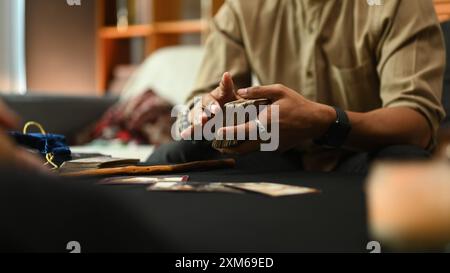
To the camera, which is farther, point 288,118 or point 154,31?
point 154,31

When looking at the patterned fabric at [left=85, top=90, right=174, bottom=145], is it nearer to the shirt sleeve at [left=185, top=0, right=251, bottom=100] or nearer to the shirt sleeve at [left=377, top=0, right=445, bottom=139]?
the shirt sleeve at [left=185, top=0, right=251, bottom=100]

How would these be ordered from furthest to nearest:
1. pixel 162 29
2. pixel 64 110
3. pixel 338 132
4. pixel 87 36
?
1. pixel 162 29
2. pixel 64 110
3. pixel 87 36
4. pixel 338 132

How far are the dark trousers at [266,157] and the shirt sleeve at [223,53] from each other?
185 millimetres

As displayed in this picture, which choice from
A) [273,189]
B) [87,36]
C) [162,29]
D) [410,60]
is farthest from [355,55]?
[162,29]

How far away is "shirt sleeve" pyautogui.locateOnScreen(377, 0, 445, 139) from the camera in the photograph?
0.84 metres

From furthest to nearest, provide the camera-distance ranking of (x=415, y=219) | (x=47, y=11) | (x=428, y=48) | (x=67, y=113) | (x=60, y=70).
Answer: (x=67, y=113) → (x=60, y=70) → (x=428, y=48) → (x=47, y=11) → (x=415, y=219)

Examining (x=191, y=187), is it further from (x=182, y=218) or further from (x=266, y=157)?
(x=266, y=157)

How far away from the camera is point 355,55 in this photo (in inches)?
33.2

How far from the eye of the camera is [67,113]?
169 cm

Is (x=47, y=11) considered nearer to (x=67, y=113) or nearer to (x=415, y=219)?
(x=415, y=219)

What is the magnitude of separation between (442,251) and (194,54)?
1.66m

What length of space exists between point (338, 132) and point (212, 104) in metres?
0.18
